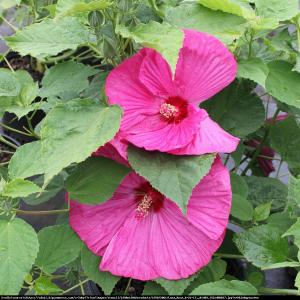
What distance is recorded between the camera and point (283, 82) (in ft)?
2.35

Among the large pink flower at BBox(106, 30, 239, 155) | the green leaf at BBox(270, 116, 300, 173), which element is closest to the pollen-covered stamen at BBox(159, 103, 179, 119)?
the large pink flower at BBox(106, 30, 239, 155)

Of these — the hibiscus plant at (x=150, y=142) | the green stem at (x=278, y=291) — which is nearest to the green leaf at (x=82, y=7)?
Result: the hibiscus plant at (x=150, y=142)

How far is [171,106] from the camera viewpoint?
25.5 inches

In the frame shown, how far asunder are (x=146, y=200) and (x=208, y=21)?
0.86 ft

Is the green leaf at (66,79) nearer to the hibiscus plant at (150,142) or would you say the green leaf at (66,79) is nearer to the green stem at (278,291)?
the hibiscus plant at (150,142)

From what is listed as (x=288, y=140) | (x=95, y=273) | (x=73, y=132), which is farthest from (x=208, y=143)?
(x=288, y=140)

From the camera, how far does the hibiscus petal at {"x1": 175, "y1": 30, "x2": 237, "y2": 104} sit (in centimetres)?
60

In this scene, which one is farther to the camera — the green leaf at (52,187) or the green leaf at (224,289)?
the green leaf at (52,187)

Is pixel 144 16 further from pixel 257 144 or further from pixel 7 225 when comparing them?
pixel 257 144

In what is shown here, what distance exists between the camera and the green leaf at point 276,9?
0.70m

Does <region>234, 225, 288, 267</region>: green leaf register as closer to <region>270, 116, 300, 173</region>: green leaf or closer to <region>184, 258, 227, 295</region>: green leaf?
<region>184, 258, 227, 295</region>: green leaf

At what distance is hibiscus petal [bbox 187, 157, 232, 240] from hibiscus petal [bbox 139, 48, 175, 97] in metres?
0.12

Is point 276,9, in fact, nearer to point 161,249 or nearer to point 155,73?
point 155,73

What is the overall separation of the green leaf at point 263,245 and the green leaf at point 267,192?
165mm
